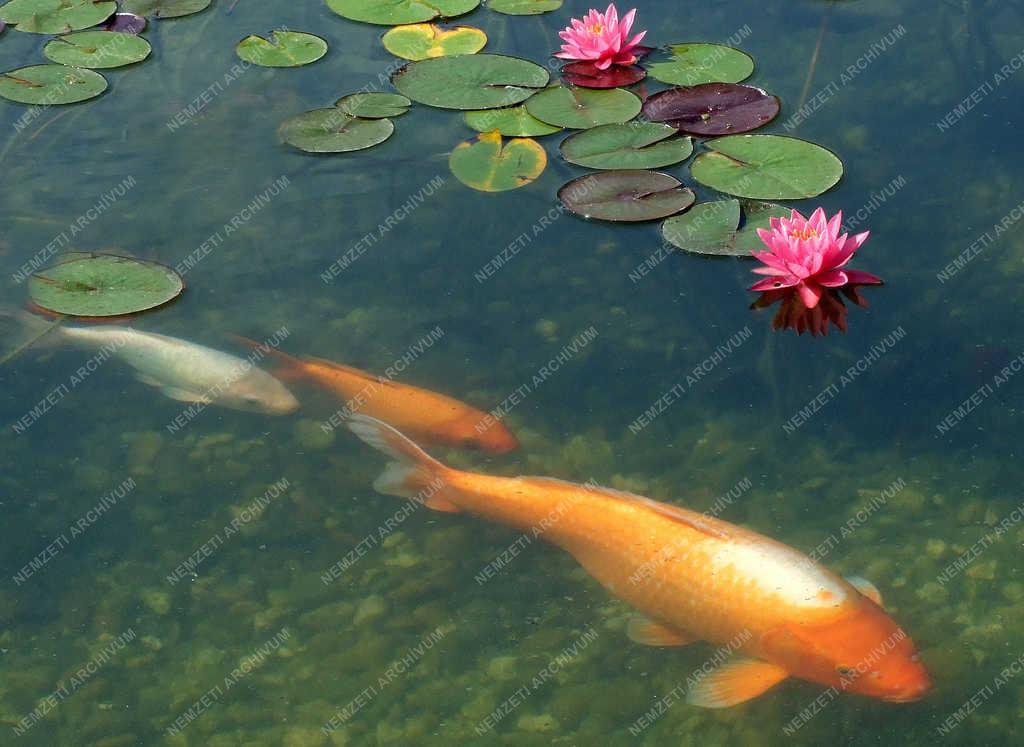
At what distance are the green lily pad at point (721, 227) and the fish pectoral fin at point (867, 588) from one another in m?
1.64

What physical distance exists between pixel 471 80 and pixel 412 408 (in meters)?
2.32

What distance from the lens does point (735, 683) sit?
135 inches

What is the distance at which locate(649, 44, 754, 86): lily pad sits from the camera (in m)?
5.86

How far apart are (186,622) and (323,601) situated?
0.45m

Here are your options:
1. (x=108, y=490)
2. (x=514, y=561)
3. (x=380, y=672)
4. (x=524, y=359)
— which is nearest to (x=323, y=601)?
(x=380, y=672)

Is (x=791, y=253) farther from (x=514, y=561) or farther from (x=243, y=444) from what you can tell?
(x=243, y=444)

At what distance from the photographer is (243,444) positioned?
4301mm

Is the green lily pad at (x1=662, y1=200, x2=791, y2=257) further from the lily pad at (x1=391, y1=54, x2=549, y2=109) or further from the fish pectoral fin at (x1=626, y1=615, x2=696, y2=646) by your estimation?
the fish pectoral fin at (x1=626, y1=615, x2=696, y2=646)

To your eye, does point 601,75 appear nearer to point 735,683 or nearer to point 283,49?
point 283,49

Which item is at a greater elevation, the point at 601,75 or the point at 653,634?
the point at 601,75

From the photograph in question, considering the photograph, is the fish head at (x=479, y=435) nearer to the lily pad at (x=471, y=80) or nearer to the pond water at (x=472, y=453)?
the pond water at (x=472, y=453)

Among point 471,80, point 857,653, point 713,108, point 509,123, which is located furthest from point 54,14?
point 857,653

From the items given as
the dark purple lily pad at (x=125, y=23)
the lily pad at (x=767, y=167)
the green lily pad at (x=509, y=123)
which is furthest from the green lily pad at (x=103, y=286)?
the lily pad at (x=767, y=167)

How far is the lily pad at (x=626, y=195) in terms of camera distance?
5066mm
